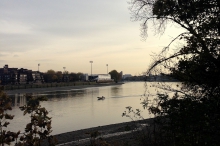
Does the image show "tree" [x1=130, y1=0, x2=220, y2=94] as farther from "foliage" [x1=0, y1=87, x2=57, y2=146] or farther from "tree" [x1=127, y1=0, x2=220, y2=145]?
"foliage" [x1=0, y1=87, x2=57, y2=146]

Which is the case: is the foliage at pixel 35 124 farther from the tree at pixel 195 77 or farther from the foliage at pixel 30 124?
the tree at pixel 195 77

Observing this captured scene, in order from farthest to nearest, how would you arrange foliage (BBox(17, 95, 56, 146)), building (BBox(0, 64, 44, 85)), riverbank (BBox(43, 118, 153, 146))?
1. building (BBox(0, 64, 44, 85))
2. riverbank (BBox(43, 118, 153, 146))
3. foliage (BBox(17, 95, 56, 146))

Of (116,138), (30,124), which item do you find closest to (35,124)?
(30,124)

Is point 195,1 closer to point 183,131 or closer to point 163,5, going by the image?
point 163,5

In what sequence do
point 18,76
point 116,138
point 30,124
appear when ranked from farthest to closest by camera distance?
point 18,76 → point 116,138 → point 30,124

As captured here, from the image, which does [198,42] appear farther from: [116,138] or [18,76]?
[18,76]

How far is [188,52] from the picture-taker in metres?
6.34

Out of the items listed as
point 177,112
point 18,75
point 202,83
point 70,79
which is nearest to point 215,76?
point 202,83

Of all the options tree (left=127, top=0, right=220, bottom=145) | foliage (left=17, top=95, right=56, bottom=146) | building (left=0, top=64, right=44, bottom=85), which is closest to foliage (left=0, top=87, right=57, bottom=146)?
foliage (left=17, top=95, right=56, bottom=146)

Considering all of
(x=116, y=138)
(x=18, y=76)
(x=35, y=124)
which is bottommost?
(x=116, y=138)

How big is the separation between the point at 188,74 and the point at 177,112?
100cm

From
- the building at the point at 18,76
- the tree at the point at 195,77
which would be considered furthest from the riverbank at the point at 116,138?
the building at the point at 18,76

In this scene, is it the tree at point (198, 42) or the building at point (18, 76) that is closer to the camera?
the tree at point (198, 42)

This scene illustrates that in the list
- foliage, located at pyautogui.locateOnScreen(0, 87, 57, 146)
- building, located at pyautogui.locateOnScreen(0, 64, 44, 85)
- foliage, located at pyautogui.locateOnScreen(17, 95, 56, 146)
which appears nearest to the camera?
foliage, located at pyautogui.locateOnScreen(0, 87, 57, 146)
